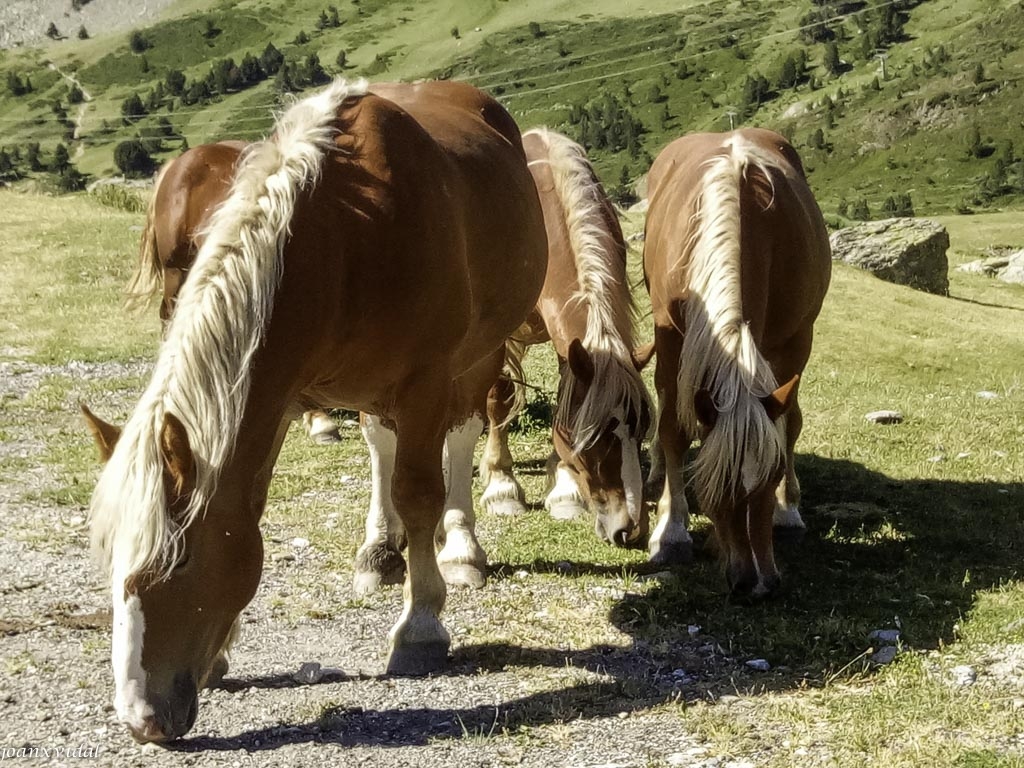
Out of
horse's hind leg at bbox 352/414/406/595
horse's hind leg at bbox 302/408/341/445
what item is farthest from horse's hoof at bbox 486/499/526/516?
horse's hind leg at bbox 302/408/341/445

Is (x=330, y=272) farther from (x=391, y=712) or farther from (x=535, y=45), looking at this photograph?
(x=535, y=45)

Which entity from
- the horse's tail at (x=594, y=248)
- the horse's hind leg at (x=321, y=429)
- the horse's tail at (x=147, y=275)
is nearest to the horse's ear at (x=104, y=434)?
the horse's tail at (x=594, y=248)

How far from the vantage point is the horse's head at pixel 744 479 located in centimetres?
539

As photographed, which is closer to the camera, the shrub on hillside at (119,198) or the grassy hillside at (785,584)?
the grassy hillside at (785,584)

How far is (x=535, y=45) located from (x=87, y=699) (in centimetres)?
17530

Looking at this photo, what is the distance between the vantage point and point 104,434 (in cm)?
381

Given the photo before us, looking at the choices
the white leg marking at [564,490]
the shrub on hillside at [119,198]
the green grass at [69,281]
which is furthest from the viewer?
the shrub on hillside at [119,198]

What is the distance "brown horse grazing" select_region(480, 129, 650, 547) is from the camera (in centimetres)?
680

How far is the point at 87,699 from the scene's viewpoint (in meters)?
4.52

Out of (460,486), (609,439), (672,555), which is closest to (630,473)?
(609,439)

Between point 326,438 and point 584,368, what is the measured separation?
343 cm

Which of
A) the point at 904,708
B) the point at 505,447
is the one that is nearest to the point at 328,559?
the point at 505,447

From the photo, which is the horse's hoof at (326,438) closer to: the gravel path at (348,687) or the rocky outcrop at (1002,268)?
the gravel path at (348,687)

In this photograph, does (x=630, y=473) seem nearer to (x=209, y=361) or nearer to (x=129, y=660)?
(x=209, y=361)
